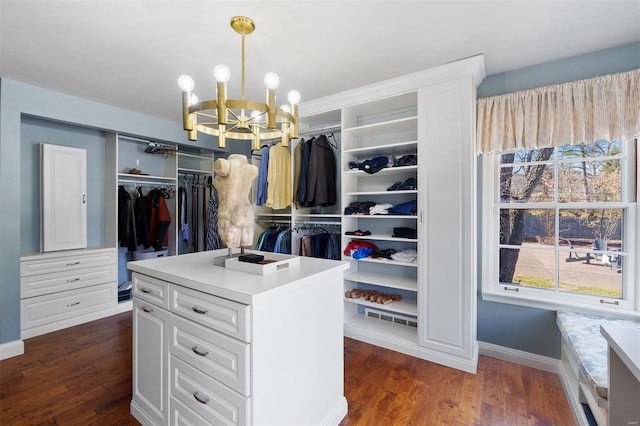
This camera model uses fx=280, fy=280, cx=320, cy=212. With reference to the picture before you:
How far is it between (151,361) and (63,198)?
2581 mm

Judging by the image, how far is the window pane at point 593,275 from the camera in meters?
2.06

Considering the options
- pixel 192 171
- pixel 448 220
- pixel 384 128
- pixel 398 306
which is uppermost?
pixel 384 128

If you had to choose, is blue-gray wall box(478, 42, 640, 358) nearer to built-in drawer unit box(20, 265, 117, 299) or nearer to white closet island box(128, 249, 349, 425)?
white closet island box(128, 249, 349, 425)

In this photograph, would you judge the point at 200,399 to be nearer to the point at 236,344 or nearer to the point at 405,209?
the point at 236,344

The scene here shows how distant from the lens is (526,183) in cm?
237

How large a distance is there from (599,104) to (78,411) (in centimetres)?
404

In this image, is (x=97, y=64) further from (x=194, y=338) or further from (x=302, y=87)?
(x=194, y=338)

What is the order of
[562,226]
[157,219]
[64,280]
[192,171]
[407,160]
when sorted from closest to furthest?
1. [562,226]
2. [407,160]
3. [64,280]
4. [157,219]
5. [192,171]

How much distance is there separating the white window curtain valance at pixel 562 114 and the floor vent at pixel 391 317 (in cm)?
170

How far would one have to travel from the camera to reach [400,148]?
2.80 metres

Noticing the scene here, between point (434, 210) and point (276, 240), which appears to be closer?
point (434, 210)

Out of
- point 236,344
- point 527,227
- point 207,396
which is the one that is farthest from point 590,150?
point 207,396

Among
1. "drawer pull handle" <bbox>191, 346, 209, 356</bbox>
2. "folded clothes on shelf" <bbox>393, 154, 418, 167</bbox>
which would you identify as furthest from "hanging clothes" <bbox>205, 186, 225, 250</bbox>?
"drawer pull handle" <bbox>191, 346, 209, 356</bbox>

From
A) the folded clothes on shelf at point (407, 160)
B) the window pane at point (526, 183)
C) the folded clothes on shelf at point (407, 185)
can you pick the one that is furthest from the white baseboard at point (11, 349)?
the window pane at point (526, 183)
